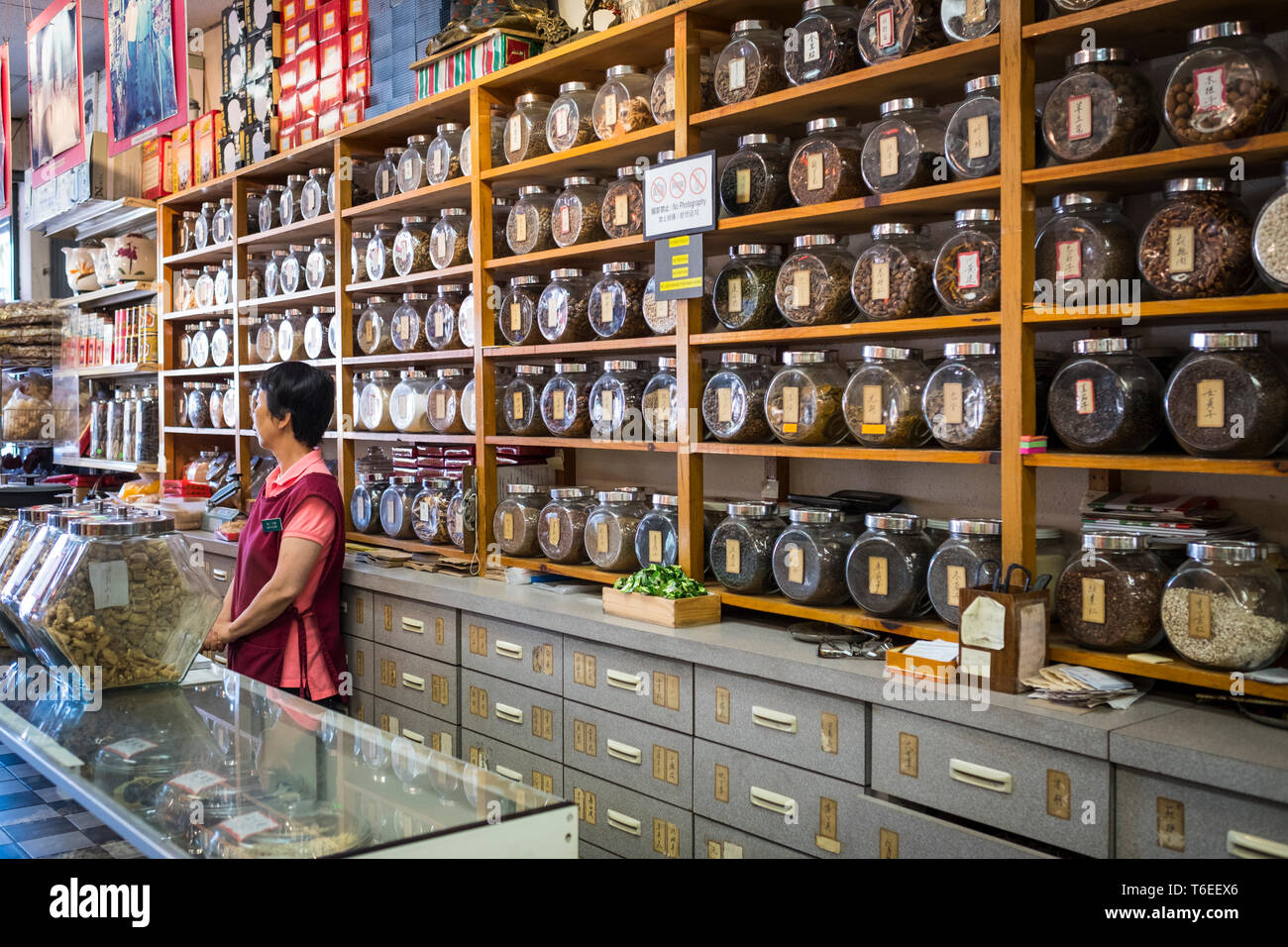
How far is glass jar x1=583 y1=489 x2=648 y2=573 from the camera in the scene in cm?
336

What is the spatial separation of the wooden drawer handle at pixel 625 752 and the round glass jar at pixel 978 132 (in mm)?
1608

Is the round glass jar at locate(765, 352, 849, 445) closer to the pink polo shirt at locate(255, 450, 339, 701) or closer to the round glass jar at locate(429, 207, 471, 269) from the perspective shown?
the pink polo shirt at locate(255, 450, 339, 701)

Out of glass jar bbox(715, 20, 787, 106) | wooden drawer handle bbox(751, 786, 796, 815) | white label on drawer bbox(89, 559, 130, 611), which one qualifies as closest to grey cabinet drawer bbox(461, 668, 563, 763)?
wooden drawer handle bbox(751, 786, 796, 815)

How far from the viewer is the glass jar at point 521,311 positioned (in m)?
3.67

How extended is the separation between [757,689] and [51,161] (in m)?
3.90

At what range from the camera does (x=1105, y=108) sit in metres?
2.27

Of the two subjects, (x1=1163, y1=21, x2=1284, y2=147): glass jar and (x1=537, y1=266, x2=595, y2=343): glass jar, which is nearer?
(x1=1163, y1=21, x2=1284, y2=147): glass jar

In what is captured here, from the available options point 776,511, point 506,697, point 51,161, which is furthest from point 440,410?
point 51,161

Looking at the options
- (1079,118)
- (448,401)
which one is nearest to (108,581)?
(448,401)

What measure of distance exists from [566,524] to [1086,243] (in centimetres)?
175

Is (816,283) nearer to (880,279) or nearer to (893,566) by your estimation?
(880,279)

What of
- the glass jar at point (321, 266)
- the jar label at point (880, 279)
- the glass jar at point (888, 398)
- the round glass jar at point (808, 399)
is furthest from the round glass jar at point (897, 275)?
the glass jar at point (321, 266)

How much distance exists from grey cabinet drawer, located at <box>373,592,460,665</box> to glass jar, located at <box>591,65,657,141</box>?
1543 millimetres

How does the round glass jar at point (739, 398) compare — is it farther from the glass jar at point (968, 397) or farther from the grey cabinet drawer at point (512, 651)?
the grey cabinet drawer at point (512, 651)
